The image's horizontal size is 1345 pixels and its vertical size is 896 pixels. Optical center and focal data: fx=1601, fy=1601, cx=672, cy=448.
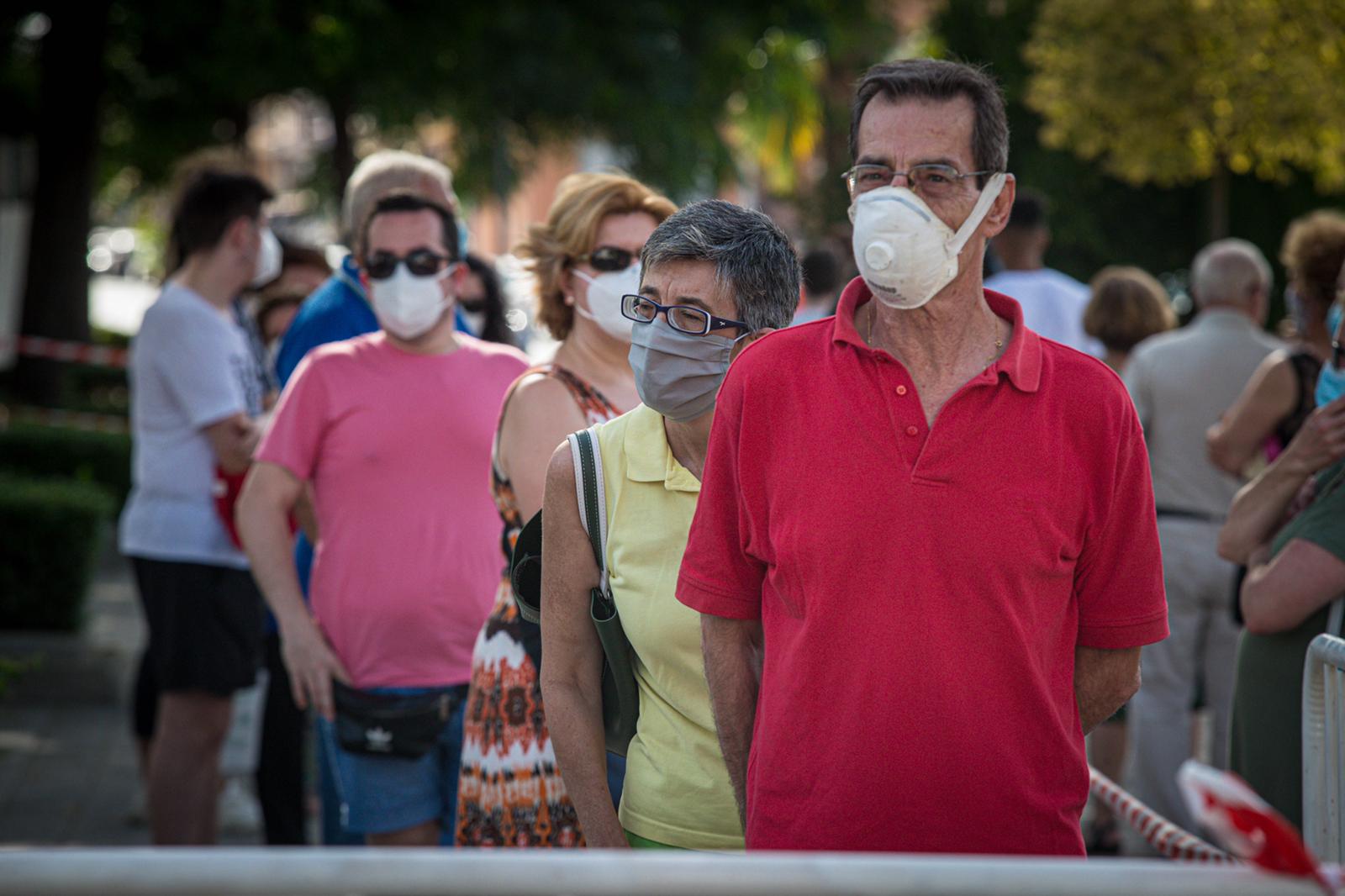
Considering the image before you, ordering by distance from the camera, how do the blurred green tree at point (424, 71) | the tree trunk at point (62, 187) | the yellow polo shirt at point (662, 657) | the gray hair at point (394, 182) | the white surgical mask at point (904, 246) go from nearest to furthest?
1. the white surgical mask at point (904, 246)
2. the yellow polo shirt at point (662, 657)
3. the gray hair at point (394, 182)
4. the blurred green tree at point (424, 71)
5. the tree trunk at point (62, 187)

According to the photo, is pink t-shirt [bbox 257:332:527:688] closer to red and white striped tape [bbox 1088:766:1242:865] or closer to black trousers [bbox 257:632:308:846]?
black trousers [bbox 257:632:308:846]

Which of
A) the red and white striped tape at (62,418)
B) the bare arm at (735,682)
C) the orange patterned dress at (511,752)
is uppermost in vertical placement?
the bare arm at (735,682)

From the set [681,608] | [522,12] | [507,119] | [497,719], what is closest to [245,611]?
[497,719]

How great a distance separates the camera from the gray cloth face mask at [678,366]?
275 centimetres

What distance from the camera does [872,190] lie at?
2.40 meters

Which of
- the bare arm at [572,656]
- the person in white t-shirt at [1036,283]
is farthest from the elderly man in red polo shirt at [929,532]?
the person in white t-shirt at [1036,283]

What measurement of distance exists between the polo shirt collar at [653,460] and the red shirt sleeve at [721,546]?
320mm

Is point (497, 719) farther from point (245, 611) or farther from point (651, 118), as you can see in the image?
point (651, 118)

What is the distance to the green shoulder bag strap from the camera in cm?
278

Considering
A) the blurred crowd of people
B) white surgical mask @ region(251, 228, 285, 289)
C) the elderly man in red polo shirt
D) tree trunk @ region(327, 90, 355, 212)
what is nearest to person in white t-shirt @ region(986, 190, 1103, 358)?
the blurred crowd of people

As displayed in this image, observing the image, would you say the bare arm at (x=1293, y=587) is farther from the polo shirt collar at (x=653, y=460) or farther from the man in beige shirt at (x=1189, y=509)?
the man in beige shirt at (x=1189, y=509)

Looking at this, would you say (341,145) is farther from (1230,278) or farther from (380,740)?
(380,740)

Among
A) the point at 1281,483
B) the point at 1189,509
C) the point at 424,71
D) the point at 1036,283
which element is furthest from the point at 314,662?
the point at 424,71

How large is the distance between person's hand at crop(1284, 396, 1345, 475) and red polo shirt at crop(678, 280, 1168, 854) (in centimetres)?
135
